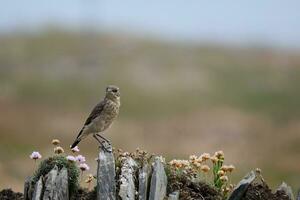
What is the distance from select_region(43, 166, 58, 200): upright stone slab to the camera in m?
13.9

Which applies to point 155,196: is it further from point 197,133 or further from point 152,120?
point 152,120

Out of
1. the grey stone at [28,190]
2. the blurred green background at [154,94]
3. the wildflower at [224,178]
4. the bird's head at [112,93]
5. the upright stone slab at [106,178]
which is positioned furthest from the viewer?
the blurred green background at [154,94]

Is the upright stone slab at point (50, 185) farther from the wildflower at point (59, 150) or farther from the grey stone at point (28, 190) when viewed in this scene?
the wildflower at point (59, 150)

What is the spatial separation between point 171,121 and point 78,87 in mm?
16036

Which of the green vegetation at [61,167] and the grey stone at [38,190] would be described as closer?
the grey stone at [38,190]

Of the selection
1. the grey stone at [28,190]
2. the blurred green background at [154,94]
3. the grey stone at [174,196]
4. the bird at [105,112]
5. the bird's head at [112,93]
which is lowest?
the grey stone at [174,196]

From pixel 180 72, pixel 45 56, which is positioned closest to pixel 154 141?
pixel 180 72

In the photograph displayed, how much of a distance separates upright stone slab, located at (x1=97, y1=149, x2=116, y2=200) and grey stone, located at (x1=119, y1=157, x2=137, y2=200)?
Answer: 0.13 m

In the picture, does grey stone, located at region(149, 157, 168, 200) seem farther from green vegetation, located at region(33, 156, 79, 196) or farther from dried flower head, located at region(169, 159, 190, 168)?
green vegetation, located at region(33, 156, 79, 196)

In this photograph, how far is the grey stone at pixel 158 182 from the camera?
45.2 ft

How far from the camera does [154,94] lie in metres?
72.0

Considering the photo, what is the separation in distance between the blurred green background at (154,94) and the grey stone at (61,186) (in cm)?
1092

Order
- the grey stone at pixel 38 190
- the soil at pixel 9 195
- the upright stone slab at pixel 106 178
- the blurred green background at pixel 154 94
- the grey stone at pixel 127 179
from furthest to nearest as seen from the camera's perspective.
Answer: the blurred green background at pixel 154 94, the soil at pixel 9 195, the grey stone at pixel 38 190, the upright stone slab at pixel 106 178, the grey stone at pixel 127 179

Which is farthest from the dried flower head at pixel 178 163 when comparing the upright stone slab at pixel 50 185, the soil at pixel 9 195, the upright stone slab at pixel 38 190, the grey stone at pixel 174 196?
the soil at pixel 9 195
